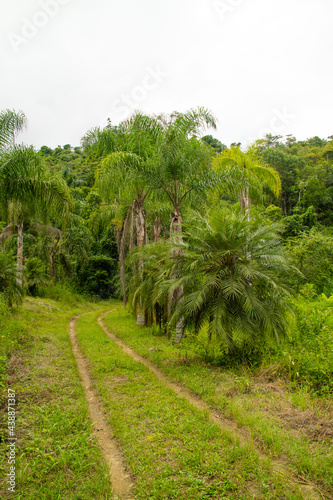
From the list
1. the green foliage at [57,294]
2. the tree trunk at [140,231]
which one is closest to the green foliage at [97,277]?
the green foliage at [57,294]

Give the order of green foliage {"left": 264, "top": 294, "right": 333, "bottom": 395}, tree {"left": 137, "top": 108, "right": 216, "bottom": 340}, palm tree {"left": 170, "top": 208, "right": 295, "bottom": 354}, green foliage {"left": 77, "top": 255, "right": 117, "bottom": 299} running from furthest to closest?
1. green foliage {"left": 77, "top": 255, "right": 117, "bottom": 299}
2. tree {"left": 137, "top": 108, "right": 216, "bottom": 340}
3. palm tree {"left": 170, "top": 208, "right": 295, "bottom": 354}
4. green foliage {"left": 264, "top": 294, "right": 333, "bottom": 395}

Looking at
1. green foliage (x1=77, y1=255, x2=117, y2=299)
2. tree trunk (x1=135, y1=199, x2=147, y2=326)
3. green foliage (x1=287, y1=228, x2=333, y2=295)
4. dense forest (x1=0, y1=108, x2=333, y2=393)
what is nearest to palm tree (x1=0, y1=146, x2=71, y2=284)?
dense forest (x1=0, y1=108, x2=333, y2=393)

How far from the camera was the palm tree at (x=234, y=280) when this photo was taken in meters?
6.67

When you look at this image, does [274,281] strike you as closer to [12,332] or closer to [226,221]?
[226,221]

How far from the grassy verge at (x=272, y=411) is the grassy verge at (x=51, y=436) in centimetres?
209

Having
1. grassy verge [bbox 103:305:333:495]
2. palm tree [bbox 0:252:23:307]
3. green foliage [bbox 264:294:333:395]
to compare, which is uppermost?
palm tree [bbox 0:252:23:307]

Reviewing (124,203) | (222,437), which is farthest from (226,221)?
(124,203)

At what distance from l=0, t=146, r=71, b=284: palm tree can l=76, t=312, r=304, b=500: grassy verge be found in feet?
20.1

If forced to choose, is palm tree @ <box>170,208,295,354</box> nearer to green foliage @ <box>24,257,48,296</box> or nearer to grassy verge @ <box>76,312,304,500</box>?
grassy verge @ <box>76,312,304,500</box>

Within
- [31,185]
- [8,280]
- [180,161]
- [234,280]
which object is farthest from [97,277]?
[234,280]

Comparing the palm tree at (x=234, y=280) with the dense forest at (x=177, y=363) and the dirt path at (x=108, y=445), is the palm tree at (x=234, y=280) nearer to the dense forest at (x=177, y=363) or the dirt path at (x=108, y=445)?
the dense forest at (x=177, y=363)

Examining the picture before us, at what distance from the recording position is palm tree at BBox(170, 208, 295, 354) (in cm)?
667

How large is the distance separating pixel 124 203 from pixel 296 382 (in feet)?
39.6

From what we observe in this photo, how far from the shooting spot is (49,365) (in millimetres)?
7164
